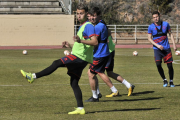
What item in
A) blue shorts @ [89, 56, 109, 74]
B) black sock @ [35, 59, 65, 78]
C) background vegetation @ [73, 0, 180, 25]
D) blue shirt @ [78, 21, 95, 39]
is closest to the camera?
black sock @ [35, 59, 65, 78]

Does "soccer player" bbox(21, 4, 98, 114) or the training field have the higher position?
"soccer player" bbox(21, 4, 98, 114)

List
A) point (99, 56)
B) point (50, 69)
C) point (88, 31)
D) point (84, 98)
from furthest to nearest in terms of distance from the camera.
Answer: point (84, 98) → point (99, 56) → point (88, 31) → point (50, 69)

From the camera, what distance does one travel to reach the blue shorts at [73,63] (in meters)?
6.68

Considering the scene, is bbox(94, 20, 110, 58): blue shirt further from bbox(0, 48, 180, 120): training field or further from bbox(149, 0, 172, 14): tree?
bbox(149, 0, 172, 14): tree

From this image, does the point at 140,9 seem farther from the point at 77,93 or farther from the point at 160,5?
the point at 77,93

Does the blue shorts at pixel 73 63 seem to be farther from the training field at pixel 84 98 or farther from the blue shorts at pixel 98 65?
the blue shorts at pixel 98 65

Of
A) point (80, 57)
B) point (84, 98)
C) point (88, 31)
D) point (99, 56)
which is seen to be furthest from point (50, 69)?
point (84, 98)

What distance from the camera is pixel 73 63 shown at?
6.73 metres

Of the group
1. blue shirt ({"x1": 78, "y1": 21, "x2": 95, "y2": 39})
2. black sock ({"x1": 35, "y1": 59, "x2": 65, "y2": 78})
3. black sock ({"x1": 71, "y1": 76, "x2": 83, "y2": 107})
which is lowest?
black sock ({"x1": 71, "y1": 76, "x2": 83, "y2": 107})

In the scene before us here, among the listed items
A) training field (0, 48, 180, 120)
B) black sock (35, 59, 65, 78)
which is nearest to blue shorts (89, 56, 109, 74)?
training field (0, 48, 180, 120)

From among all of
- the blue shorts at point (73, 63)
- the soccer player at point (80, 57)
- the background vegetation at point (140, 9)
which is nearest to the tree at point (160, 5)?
the background vegetation at point (140, 9)

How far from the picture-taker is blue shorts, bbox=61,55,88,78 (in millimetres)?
6681

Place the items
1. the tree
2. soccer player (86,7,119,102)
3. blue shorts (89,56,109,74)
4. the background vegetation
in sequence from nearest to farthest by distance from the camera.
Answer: soccer player (86,7,119,102) → blue shorts (89,56,109,74) → the background vegetation → the tree

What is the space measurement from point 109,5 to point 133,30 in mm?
7321
